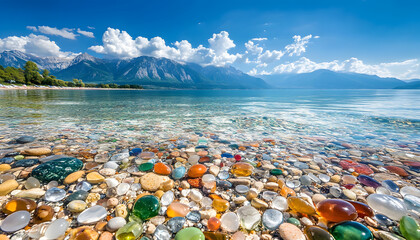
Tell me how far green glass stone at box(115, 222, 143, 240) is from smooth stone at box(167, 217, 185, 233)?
1.18 ft

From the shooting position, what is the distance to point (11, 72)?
82.2 metres

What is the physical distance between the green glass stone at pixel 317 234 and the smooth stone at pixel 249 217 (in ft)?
1.94

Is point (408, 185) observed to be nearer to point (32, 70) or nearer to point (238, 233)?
point (238, 233)

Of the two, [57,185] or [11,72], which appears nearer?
[57,185]

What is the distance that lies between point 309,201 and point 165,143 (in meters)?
4.59

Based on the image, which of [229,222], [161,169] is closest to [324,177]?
[229,222]

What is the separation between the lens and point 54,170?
310 centimetres

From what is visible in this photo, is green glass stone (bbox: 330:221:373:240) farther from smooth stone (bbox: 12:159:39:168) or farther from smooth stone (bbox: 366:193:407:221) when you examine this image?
smooth stone (bbox: 12:159:39:168)

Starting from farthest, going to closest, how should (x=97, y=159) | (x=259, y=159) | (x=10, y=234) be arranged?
1. (x=259, y=159)
2. (x=97, y=159)
3. (x=10, y=234)

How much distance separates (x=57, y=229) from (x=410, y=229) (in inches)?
169

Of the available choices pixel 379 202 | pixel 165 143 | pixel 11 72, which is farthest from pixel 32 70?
pixel 379 202

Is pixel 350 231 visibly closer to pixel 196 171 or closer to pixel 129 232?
pixel 196 171

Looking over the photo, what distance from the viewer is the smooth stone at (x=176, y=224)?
2072mm

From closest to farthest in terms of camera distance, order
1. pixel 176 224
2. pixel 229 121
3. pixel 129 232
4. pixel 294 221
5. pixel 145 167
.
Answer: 1. pixel 129 232
2. pixel 176 224
3. pixel 294 221
4. pixel 145 167
5. pixel 229 121
